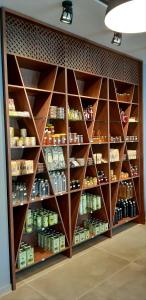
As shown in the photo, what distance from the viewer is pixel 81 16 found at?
2.76 metres

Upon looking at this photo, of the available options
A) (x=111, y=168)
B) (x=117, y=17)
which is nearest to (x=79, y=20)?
(x=117, y=17)

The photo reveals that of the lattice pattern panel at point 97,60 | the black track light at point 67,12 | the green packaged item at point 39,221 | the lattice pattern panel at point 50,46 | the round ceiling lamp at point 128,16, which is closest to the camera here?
the round ceiling lamp at point 128,16

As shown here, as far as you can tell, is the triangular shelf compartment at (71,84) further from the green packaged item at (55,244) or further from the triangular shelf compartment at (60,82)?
the green packaged item at (55,244)

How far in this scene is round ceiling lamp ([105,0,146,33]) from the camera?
136cm

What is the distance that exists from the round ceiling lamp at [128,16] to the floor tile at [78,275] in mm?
2401

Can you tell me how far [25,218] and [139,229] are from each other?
7.35 ft

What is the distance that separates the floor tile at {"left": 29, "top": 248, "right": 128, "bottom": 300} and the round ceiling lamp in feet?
7.88

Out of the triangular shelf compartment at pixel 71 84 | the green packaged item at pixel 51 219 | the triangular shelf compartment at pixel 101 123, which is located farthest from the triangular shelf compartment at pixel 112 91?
the green packaged item at pixel 51 219

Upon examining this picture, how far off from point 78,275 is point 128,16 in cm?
263

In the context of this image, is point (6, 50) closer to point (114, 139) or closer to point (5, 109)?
point (5, 109)

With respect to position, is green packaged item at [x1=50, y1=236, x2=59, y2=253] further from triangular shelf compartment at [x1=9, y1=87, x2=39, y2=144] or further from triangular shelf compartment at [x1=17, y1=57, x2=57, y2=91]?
triangular shelf compartment at [x1=17, y1=57, x2=57, y2=91]

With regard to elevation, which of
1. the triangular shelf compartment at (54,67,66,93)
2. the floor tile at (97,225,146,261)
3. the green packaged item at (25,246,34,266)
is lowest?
the floor tile at (97,225,146,261)

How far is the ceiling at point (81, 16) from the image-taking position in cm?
249

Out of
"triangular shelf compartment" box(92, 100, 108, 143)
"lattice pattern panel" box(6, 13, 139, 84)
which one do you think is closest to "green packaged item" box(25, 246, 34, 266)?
"triangular shelf compartment" box(92, 100, 108, 143)
